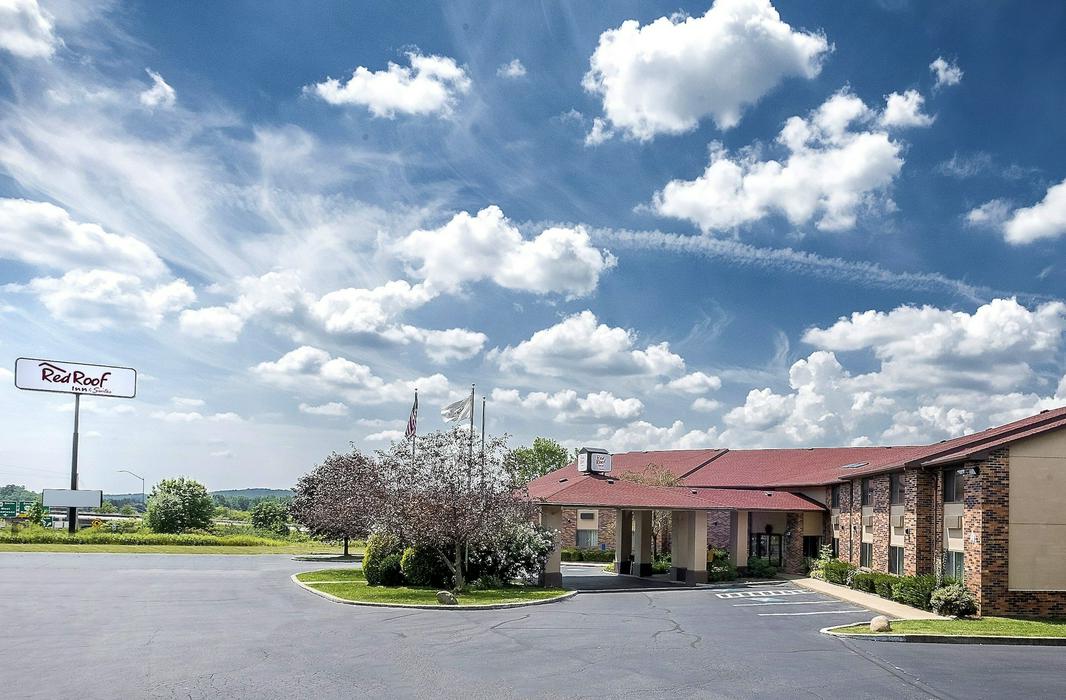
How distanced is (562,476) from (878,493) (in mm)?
18398

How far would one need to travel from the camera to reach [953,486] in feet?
100

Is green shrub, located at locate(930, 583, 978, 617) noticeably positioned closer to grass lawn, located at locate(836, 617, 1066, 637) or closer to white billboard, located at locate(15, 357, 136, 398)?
grass lawn, located at locate(836, 617, 1066, 637)

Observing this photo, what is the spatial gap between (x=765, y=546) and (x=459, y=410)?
731 inches

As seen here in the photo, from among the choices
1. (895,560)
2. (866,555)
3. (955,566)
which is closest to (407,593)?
(955,566)

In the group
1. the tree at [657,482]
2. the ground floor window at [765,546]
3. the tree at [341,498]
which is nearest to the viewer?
the tree at [341,498]

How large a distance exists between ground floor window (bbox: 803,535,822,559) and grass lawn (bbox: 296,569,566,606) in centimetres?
1632

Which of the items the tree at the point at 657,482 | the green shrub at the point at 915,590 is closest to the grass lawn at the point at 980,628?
the green shrub at the point at 915,590

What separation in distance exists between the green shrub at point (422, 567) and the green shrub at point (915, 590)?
629 inches

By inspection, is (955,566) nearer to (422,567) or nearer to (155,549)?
(422,567)

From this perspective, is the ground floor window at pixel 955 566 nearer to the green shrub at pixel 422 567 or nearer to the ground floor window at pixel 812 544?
the ground floor window at pixel 812 544

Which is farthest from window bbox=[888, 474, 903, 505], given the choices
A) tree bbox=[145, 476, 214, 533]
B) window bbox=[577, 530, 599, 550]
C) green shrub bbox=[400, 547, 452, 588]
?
tree bbox=[145, 476, 214, 533]

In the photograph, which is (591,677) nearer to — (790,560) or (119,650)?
(119,650)

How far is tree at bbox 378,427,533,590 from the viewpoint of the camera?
30.8 metres

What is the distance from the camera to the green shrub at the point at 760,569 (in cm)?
4278
